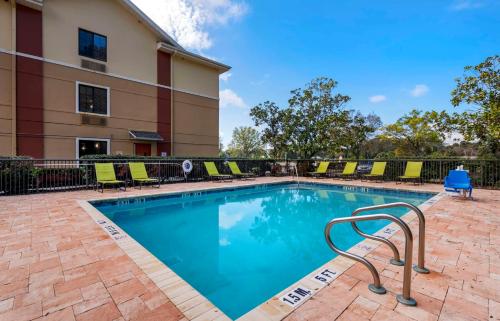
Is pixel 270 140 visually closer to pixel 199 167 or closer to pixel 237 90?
pixel 199 167

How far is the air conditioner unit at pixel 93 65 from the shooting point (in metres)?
12.4

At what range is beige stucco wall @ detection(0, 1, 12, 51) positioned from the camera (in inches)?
407

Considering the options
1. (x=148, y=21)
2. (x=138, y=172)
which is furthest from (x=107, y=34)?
(x=138, y=172)

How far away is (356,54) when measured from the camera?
14922mm

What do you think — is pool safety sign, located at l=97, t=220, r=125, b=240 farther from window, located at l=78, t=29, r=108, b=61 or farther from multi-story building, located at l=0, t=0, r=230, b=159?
window, located at l=78, t=29, r=108, b=61

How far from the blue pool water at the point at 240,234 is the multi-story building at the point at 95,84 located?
7.53 metres

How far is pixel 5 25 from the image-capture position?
34.2 feet

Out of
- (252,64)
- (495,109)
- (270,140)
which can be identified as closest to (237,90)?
(252,64)

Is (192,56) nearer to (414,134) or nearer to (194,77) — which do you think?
(194,77)

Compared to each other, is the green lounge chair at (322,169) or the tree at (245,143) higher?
the tree at (245,143)

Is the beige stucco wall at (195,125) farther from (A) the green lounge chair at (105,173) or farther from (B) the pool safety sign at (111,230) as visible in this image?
(B) the pool safety sign at (111,230)

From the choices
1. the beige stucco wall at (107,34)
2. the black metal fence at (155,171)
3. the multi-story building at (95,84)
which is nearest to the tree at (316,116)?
the black metal fence at (155,171)

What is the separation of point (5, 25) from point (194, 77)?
30.8ft

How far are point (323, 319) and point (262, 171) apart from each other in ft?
44.4
